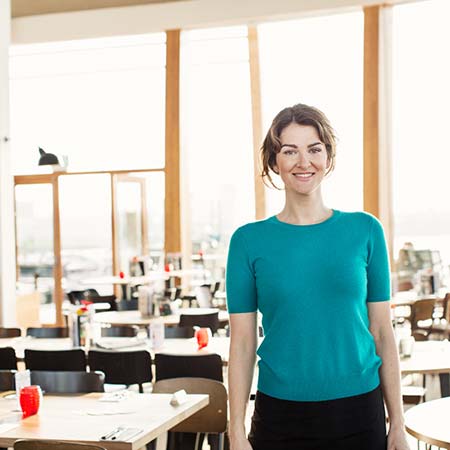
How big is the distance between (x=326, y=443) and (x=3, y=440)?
168 cm

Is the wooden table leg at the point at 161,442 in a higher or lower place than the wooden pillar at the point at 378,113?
lower

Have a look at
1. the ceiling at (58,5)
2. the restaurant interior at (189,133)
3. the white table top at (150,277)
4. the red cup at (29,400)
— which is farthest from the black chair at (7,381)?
the ceiling at (58,5)

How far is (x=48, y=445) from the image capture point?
298 cm

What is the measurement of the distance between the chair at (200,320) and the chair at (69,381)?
277 cm

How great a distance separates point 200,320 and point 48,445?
4209 millimetres

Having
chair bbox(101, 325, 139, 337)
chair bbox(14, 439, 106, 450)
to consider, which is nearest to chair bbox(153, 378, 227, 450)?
chair bbox(14, 439, 106, 450)

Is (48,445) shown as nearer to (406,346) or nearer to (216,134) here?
(406,346)

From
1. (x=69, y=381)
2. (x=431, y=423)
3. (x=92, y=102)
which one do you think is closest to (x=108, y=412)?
(x=69, y=381)

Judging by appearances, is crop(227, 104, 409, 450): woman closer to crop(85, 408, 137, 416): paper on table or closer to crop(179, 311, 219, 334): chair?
crop(85, 408, 137, 416): paper on table

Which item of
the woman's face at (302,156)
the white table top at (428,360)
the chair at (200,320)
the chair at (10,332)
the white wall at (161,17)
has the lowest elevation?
the chair at (10,332)

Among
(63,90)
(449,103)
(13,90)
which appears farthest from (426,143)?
(13,90)

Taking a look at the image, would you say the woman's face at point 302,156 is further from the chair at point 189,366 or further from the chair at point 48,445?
the chair at point 189,366

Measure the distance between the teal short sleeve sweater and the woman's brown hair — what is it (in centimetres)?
19

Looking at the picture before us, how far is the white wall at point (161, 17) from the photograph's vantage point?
11156mm
